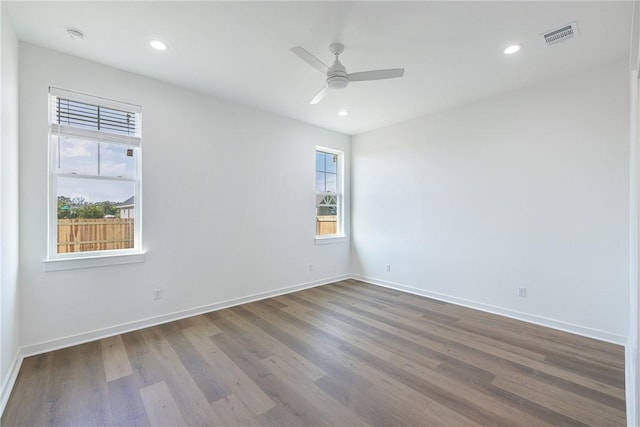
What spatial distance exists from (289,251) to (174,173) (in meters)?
2.07

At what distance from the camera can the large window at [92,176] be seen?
2723 millimetres

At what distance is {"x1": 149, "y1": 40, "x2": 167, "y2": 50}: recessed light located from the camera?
2492 mm

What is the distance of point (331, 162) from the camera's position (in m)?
5.43

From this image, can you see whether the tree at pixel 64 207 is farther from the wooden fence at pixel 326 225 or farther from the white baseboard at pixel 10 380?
the wooden fence at pixel 326 225

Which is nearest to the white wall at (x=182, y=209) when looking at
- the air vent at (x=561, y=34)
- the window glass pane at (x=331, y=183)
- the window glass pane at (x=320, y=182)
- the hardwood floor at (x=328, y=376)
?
the window glass pane at (x=320, y=182)

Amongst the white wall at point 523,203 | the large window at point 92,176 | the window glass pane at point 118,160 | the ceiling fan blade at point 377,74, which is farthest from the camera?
the window glass pane at point 118,160

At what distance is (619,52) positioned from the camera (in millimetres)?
2611

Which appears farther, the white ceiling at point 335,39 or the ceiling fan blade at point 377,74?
the ceiling fan blade at point 377,74

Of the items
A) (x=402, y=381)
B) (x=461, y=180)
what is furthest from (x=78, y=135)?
(x=461, y=180)

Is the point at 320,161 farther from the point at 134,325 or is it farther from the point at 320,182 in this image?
the point at 134,325

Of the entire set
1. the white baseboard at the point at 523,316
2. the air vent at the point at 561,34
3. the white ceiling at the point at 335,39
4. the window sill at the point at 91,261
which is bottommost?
the white baseboard at the point at 523,316

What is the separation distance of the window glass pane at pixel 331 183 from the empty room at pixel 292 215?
38.3 inches

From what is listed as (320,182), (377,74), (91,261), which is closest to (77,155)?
(91,261)

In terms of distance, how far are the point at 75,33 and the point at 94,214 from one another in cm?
168
